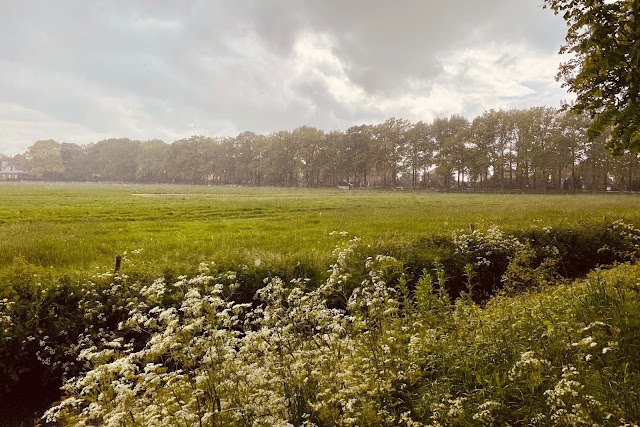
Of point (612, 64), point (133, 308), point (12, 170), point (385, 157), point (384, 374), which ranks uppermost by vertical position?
point (12, 170)

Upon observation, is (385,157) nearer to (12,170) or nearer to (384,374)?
(384,374)

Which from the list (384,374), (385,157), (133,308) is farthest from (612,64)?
(385,157)

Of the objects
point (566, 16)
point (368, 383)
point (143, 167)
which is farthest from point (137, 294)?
point (143, 167)

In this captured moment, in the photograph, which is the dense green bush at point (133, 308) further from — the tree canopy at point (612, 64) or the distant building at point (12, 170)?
the distant building at point (12, 170)

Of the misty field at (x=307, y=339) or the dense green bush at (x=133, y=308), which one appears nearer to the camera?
the misty field at (x=307, y=339)

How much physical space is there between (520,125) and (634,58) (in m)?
71.6

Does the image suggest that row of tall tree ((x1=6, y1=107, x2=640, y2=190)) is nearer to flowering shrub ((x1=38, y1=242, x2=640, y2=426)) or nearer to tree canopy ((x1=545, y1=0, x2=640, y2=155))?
tree canopy ((x1=545, y1=0, x2=640, y2=155))

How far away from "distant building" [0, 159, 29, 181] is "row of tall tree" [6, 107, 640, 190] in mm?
23312

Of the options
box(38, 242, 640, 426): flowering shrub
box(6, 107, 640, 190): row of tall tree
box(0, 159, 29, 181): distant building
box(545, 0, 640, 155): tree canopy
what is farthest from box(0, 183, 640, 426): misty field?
box(0, 159, 29, 181): distant building

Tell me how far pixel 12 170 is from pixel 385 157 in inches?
6942

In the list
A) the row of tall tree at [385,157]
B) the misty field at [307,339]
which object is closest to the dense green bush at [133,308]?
A: the misty field at [307,339]

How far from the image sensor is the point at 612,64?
723 centimetres

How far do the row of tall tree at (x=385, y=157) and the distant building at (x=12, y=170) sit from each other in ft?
76.5

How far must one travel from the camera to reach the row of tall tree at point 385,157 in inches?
2574
